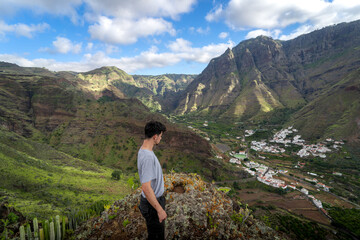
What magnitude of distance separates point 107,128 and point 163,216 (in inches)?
2628

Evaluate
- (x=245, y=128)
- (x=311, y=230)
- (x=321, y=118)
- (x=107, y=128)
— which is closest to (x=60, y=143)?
(x=107, y=128)

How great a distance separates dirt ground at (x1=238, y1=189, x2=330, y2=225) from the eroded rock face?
45.2 m

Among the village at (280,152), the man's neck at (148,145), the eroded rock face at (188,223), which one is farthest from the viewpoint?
the village at (280,152)

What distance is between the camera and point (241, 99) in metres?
174

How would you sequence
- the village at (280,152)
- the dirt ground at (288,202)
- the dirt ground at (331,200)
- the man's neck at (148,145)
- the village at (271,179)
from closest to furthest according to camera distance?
the man's neck at (148,145), the dirt ground at (288,202), the dirt ground at (331,200), the village at (271,179), the village at (280,152)

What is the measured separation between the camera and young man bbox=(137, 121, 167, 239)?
10.0ft

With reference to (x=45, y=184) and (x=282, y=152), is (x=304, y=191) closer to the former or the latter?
(x=282, y=152)

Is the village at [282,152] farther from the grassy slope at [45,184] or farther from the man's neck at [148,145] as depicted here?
the man's neck at [148,145]

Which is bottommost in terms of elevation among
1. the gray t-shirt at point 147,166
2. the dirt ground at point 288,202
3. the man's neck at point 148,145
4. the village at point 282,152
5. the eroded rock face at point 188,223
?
the dirt ground at point 288,202

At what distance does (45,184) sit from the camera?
1122 inches

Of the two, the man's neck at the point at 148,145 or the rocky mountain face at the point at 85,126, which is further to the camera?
the rocky mountain face at the point at 85,126

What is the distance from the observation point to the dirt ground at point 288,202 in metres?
41.9

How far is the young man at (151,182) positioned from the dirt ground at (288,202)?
48.6 m

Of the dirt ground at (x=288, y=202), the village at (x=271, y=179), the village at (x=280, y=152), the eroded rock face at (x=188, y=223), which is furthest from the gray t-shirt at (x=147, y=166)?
the village at (x=280, y=152)
